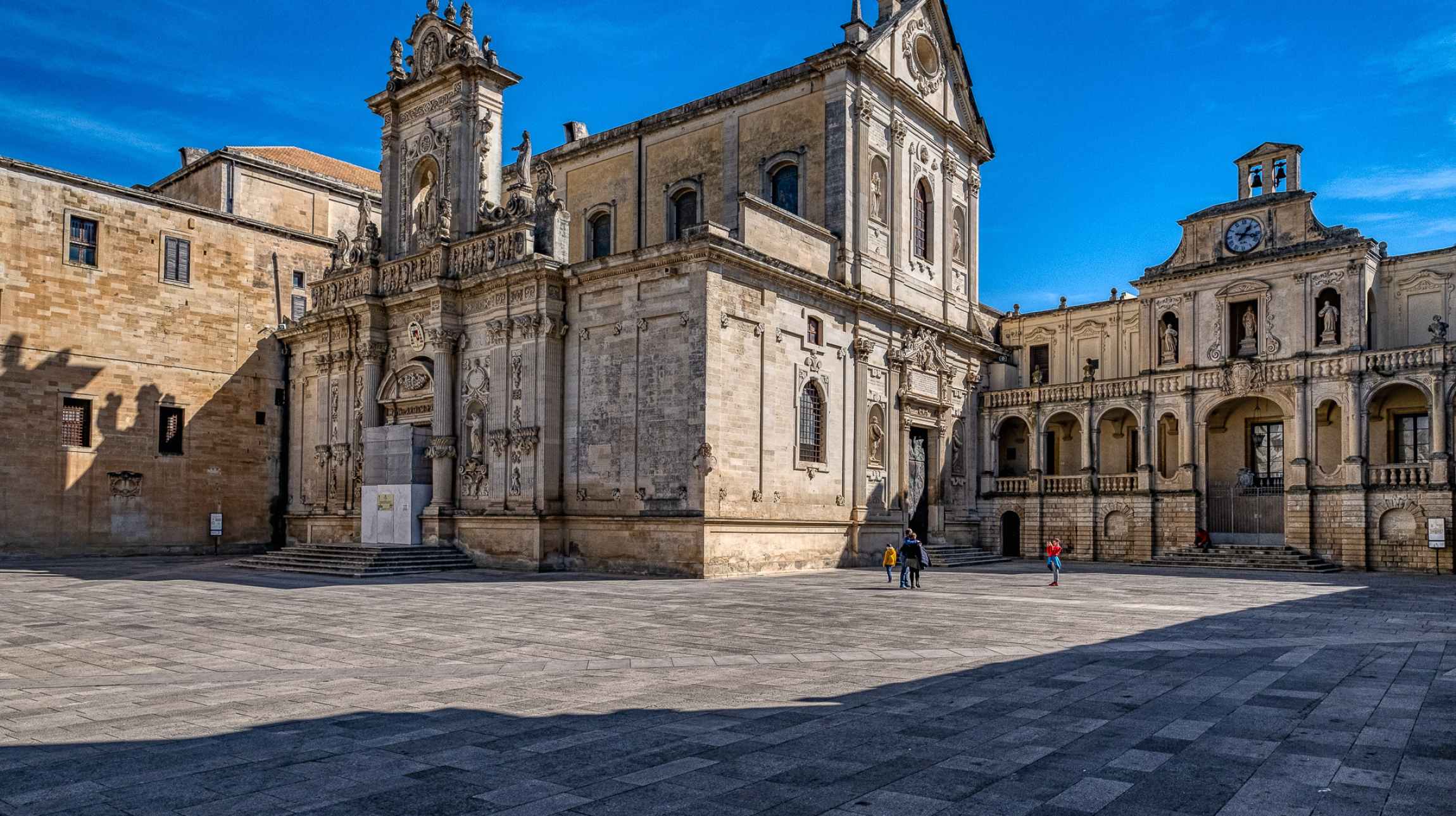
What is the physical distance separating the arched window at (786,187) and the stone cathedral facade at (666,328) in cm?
10

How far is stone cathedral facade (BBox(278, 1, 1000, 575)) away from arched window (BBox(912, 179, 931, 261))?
8cm

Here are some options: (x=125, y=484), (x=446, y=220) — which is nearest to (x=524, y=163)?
(x=446, y=220)

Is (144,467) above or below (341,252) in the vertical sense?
below

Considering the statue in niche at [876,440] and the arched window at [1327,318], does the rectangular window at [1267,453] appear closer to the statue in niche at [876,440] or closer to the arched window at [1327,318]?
the arched window at [1327,318]

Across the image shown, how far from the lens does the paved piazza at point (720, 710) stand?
253 inches

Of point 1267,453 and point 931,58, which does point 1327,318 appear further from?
point 931,58

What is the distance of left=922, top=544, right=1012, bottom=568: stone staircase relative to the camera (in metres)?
34.8

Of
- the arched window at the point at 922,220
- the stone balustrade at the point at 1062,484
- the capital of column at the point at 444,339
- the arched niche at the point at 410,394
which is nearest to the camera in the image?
the capital of column at the point at 444,339

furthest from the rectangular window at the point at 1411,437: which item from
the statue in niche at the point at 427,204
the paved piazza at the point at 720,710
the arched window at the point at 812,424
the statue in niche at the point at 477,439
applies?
the statue in niche at the point at 427,204

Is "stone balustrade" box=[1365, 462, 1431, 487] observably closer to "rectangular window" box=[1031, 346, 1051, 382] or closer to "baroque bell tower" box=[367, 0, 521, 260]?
"rectangular window" box=[1031, 346, 1051, 382]

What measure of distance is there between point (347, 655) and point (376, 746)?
513 cm

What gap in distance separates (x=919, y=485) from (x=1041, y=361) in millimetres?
13456

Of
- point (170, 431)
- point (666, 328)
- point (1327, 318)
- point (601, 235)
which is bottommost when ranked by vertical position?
point (170, 431)

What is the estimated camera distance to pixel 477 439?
30.8 meters
